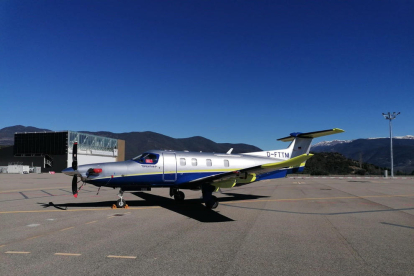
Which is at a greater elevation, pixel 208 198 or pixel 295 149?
pixel 295 149

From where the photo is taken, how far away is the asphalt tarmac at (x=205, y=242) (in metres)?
5.75

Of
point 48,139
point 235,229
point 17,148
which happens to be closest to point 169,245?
point 235,229

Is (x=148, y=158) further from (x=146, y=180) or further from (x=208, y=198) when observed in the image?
(x=208, y=198)

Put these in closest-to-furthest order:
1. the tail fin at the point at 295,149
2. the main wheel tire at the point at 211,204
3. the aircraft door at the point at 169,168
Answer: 1. the main wheel tire at the point at 211,204
2. the aircraft door at the point at 169,168
3. the tail fin at the point at 295,149

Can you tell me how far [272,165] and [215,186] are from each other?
349 cm

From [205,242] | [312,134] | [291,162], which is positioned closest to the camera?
[205,242]

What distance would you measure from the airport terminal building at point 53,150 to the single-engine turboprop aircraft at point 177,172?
71.0 m

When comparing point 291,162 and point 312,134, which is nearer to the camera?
point 291,162

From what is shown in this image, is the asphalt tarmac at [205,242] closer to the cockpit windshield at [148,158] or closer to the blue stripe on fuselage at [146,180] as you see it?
the blue stripe on fuselage at [146,180]

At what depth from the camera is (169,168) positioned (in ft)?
49.3

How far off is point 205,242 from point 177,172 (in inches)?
301

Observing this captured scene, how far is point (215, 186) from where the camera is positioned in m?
14.4

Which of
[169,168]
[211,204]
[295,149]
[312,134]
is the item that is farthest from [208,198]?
[312,134]

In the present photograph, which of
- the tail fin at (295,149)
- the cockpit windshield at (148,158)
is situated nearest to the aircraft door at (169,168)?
the cockpit windshield at (148,158)
